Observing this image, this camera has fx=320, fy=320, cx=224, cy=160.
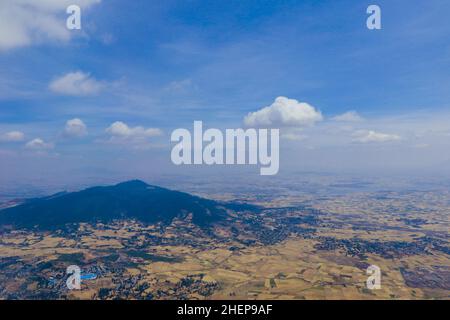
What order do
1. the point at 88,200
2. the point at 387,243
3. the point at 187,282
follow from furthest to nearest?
the point at 88,200
the point at 387,243
the point at 187,282

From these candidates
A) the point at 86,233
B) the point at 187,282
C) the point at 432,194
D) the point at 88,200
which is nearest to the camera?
the point at 187,282

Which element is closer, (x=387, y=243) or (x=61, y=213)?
(x=387, y=243)
